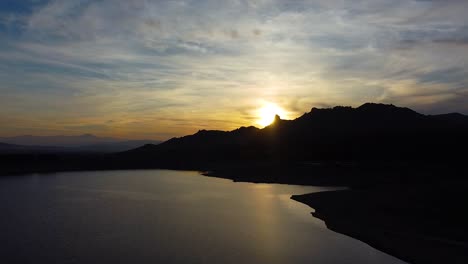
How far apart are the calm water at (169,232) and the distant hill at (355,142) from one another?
70.9 m

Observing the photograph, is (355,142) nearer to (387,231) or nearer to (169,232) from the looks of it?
(387,231)

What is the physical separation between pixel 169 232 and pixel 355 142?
10685cm

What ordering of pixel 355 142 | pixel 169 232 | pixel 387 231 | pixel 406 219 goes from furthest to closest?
pixel 355 142 → pixel 406 219 → pixel 169 232 → pixel 387 231

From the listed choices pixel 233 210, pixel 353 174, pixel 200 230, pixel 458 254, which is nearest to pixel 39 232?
pixel 200 230

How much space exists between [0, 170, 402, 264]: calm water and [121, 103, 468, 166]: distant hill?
233 ft

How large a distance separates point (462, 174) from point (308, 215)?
160ft

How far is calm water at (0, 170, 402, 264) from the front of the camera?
25.4 metres

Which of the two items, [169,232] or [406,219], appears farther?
[406,219]

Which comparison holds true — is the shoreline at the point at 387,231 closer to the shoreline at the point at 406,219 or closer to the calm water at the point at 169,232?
the shoreline at the point at 406,219

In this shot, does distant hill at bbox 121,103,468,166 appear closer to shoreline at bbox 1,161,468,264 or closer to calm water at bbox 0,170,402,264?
shoreline at bbox 1,161,468,264

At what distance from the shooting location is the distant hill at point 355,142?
110m

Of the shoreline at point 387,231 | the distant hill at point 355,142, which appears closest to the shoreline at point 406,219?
the shoreline at point 387,231

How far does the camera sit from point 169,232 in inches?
1278

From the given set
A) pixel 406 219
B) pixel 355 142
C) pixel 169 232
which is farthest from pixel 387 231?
pixel 355 142
